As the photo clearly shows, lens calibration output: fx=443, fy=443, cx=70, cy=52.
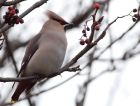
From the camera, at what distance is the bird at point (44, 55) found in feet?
13.0

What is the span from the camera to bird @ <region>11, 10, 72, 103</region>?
395 cm

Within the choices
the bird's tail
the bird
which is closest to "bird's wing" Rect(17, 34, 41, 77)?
the bird

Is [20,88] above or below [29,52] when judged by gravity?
below

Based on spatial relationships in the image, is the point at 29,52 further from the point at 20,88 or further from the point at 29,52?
the point at 20,88

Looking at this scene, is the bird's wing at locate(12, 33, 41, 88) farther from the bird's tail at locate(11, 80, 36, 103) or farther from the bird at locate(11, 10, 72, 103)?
the bird's tail at locate(11, 80, 36, 103)

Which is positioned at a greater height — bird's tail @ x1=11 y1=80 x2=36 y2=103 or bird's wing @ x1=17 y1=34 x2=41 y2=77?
bird's wing @ x1=17 y1=34 x2=41 y2=77

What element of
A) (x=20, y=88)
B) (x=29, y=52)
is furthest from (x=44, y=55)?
(x=20, y=88)

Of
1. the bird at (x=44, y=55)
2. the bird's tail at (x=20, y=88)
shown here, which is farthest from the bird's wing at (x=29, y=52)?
the bird's tail at (x=20, y=88)

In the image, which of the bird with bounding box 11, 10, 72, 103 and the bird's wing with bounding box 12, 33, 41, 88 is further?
the bird's wing with bounding box 12, 33, 41, 88

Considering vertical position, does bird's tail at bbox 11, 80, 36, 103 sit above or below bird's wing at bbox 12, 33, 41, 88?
below

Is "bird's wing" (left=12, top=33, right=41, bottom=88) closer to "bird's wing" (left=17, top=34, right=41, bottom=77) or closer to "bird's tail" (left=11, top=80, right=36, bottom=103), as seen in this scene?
"bird's wing" (left=17, top=34, right=41, bottom=77)

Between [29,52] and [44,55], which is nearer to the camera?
[44,55]

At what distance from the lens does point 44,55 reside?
4.07 meters

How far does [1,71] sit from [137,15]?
1.94 metres
